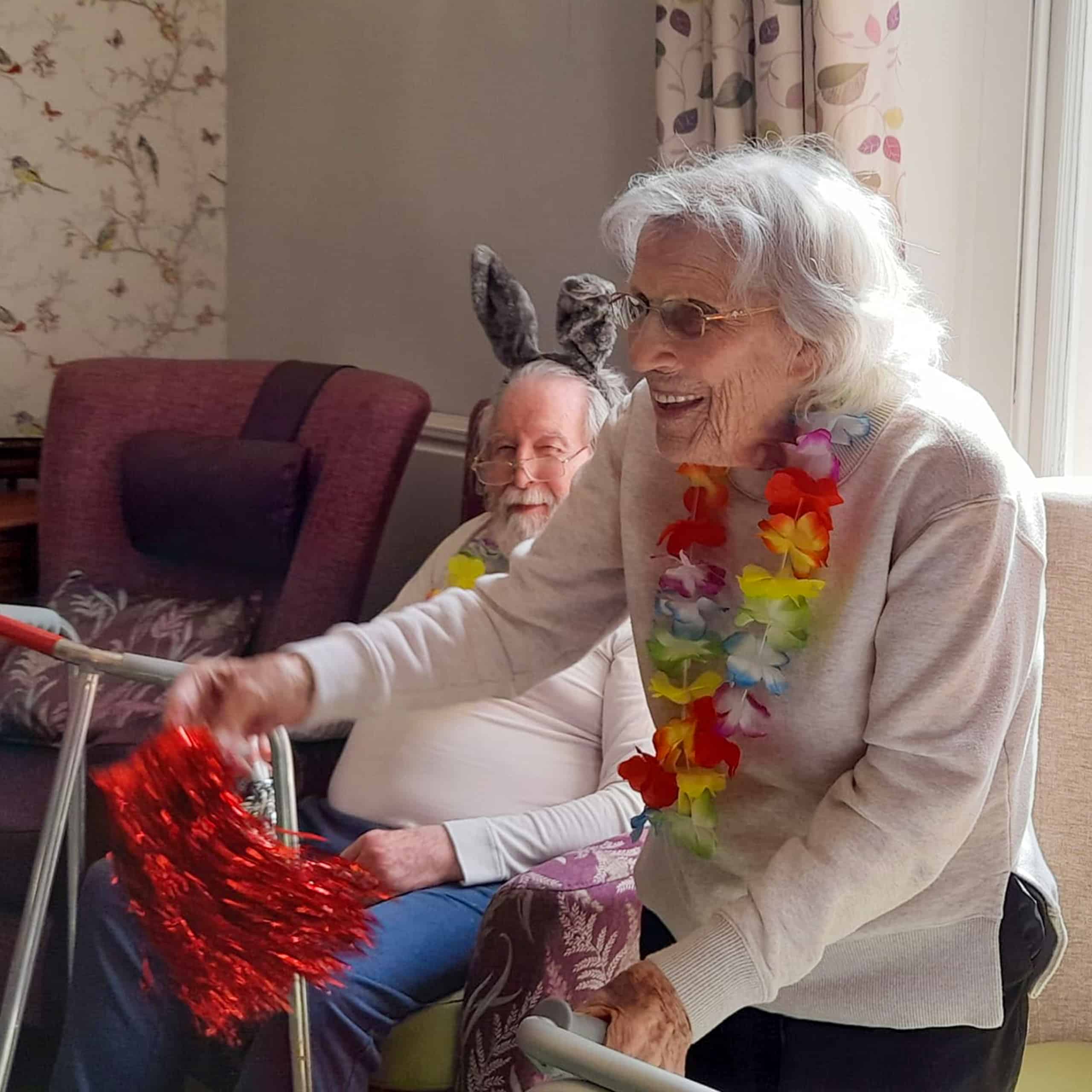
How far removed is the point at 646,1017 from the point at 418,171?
7.52 ft

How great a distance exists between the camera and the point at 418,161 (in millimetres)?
2869

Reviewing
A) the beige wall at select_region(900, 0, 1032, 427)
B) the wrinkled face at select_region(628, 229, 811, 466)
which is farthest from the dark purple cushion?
the wrinkled face at select_region(628, 229, 811, 466)

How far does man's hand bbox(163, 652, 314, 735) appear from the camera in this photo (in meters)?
1.11

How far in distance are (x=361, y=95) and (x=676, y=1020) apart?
8.23ft

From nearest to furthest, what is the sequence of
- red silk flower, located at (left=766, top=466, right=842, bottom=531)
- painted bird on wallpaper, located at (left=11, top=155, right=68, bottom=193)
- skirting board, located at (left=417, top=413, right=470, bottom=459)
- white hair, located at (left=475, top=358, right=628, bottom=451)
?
red silk flower, located at (left=766, top=466, right=842, bottom=531)
white hair, located at (left=475, top=358, right=628, bottom=451)
skirting board, located at (left=417, top=413, right=470, bottom=459)
painted bird on wallpaper, located at (left=11, top=155, right=68, bottom=193)

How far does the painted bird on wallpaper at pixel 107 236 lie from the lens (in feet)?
10.6

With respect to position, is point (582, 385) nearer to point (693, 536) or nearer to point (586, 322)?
point (586, 322)

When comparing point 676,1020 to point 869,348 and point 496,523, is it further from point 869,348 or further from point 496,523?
point 496,523

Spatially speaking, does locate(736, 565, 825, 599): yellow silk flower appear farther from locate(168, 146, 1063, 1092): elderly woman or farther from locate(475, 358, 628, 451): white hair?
locate(475, 358, 628, 451): white hair

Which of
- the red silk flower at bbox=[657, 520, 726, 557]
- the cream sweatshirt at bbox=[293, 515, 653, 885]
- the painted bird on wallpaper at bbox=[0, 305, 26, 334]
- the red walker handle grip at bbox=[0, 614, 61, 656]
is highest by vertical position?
the red silk flower at bbox=[657, 520, 726, 557]

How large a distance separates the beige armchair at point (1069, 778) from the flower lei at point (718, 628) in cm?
48

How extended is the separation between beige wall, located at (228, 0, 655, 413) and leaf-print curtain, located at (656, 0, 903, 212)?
39cm

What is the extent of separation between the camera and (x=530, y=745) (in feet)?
5.84

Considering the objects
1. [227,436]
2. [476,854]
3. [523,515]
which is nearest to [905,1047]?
[476,854]
